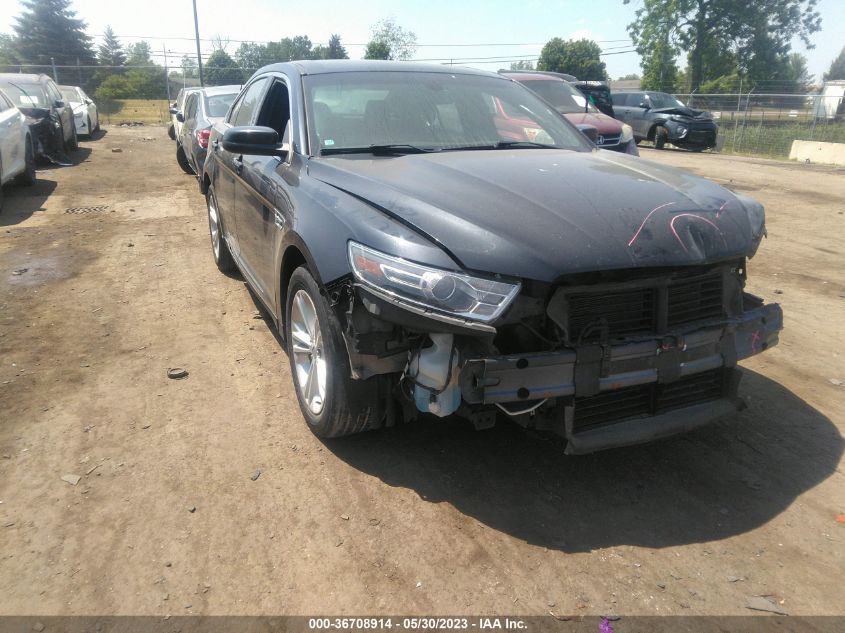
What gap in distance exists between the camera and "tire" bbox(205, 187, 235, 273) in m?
5.85

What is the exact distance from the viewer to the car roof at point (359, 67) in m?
4.03

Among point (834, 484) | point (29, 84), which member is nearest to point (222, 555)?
point (834, 484)

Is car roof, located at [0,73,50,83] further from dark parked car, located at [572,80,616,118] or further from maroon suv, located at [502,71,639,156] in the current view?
dark parked car, located at [572,80,616,118]

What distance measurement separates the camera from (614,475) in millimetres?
2988

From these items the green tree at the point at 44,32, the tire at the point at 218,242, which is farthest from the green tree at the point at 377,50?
the tire at the point at 218,242

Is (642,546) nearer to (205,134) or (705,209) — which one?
(705,209)

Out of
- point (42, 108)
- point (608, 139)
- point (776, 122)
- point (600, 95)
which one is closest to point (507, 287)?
point (608, 139)

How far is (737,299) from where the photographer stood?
2.95 metres

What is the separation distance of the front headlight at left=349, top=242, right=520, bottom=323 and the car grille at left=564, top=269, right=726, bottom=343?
319 millimetres

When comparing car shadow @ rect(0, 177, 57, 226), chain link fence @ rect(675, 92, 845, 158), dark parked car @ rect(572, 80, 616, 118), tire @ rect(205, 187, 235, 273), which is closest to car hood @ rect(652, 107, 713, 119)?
chain link fence @ rect(675, 92, 845, 158)

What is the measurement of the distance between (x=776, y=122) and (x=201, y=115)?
19960 mm

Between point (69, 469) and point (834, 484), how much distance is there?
3500 millimetres

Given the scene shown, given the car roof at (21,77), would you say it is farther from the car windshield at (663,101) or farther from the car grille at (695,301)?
the car windshield at (663,101)

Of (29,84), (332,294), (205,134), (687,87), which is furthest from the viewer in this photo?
(687,87)
